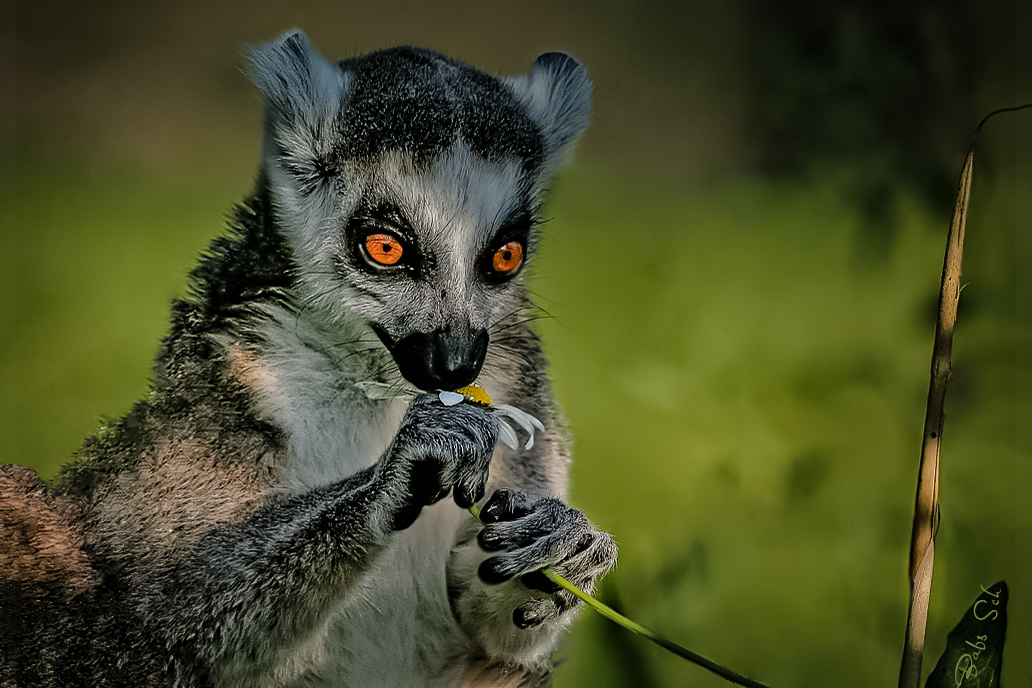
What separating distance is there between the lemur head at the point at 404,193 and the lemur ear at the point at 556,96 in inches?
2.3

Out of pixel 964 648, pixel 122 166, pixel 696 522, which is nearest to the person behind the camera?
pixel 964 648

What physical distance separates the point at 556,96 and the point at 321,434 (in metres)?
0.86

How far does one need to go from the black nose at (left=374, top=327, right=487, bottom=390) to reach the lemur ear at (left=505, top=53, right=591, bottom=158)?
0.55m

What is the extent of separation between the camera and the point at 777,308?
2.16 metres

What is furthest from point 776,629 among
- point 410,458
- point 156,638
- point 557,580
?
point 156,638

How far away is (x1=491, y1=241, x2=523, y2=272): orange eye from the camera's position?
1629 millimetres

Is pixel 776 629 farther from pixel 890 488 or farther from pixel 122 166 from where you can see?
pixel 122 166

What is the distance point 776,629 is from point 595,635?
0.47 metres

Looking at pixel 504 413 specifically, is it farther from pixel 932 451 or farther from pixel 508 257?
pixel 932 451

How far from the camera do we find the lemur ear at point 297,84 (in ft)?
5.33

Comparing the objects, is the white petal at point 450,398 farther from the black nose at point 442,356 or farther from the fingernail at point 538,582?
the fingernail at point 538,582

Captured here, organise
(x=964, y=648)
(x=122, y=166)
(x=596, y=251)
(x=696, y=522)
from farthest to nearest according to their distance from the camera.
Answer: (x=696, y=522) → (x=596, y=251) → (x=122, y=166) → (x=964, y=648)

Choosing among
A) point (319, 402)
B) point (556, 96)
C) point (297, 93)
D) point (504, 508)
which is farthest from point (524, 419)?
point (297, 93)

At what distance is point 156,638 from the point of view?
1.50 meters
